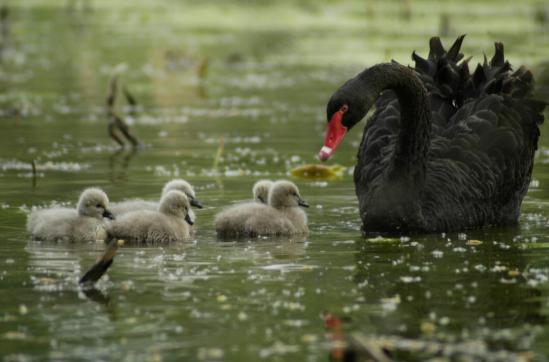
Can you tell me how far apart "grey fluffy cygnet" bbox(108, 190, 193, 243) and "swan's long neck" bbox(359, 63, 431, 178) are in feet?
4.70

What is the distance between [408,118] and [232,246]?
1644 mm

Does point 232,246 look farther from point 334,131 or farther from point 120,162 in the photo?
point 120,162

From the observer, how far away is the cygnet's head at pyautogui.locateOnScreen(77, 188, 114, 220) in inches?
343

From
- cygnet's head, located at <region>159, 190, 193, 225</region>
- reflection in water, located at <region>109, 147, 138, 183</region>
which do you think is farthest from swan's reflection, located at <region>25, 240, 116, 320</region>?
reflection in water, located at <region>109, 147, 138, 183</region>

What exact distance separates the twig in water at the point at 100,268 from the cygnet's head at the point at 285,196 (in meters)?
2.21

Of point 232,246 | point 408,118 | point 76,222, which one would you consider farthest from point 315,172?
point 76,222

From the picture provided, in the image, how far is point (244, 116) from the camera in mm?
16547

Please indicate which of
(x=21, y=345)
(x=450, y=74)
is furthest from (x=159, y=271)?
(x=450, y=74)

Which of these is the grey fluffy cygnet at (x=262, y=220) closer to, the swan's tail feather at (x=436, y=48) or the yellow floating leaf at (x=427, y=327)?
the swan's tail feather at (x=436, y=48)

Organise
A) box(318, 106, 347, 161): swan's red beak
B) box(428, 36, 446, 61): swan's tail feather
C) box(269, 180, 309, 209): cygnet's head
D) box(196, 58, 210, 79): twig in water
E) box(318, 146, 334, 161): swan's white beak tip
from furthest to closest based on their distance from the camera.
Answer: box(196, 58, 210, 79): twig in water → box(428, 36, 446, 61): swan's tail feather → box(269, 180, 309, 209): cygnet's head → box(318, 106, 347, 161): swan's red beak → box(318, 146, 334, 161): swan's white beak tip

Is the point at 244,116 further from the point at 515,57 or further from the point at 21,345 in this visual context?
the point at 21,345

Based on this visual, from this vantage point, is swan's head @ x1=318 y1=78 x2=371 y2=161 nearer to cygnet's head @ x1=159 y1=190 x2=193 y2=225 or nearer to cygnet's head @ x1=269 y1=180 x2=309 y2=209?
cygnet's head @ x1=269 y1=180 x2=309 y2=209

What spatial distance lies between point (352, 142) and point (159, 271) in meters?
7.46

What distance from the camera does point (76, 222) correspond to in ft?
28.5
